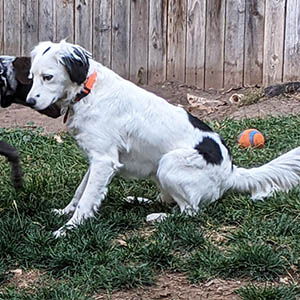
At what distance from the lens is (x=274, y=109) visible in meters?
8.08

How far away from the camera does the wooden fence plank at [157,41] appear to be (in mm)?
9414

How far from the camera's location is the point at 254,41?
354 inches

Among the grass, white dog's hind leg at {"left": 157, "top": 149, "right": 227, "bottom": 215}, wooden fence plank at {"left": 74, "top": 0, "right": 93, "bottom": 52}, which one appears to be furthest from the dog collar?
wooden fence plank at {"left": 74, "top": 0, "right": 93, "bottom": 52}

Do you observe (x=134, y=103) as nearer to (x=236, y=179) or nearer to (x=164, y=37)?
(x=236, y=179)

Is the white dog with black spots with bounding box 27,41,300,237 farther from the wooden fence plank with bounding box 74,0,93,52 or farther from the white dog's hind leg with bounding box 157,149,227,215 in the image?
the wooden fence plank with bounding box 74,0,93,52

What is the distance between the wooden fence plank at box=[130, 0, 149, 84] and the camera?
9.48m

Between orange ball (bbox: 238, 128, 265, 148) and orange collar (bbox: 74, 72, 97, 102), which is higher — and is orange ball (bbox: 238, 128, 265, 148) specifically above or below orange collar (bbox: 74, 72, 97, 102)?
below

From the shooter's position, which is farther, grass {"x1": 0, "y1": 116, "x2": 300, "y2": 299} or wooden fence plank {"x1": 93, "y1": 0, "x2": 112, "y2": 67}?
wooden fence plank {"x1": 93, "y1": 0, "x2": 112, "y2": 67}

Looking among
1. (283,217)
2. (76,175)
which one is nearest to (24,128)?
(76,175)

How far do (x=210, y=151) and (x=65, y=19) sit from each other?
517 cm

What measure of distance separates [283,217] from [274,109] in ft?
11.5

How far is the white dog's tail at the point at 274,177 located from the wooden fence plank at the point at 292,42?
146 inches

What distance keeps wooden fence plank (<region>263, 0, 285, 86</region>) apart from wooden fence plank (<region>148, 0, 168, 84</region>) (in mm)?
1394

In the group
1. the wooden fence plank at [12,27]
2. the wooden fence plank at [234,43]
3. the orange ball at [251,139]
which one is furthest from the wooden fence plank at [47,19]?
the orange ball at [251,139]
